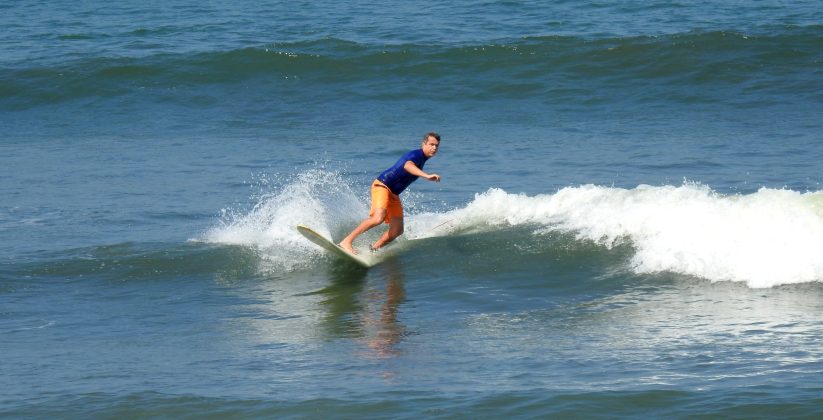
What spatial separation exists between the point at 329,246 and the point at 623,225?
312cm

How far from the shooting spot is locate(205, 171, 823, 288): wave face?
11266 mm

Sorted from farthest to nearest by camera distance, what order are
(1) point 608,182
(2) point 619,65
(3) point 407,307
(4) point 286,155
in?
(2) point 619,65, (4) point 286,155, (1) point 608,182, (3) point 407,307

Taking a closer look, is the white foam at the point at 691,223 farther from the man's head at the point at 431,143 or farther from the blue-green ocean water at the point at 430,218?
the man's head at the point at 431,143

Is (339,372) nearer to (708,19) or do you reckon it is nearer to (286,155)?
(286,155)

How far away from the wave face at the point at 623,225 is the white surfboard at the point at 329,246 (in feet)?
1.18

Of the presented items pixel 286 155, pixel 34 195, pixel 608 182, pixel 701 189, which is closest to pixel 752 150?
pixel 608 182

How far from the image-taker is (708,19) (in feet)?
89.2

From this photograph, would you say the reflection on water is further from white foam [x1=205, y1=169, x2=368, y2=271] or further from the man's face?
the man's face

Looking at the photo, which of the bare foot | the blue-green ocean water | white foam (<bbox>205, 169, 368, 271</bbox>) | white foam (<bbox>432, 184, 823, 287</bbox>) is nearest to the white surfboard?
the bare foot

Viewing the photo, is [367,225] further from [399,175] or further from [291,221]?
[291,221]

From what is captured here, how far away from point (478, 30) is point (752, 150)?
11.3 meters

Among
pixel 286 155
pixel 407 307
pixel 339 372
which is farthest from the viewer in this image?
pixel 286 155

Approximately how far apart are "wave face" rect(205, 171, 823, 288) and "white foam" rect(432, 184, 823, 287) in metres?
0.01

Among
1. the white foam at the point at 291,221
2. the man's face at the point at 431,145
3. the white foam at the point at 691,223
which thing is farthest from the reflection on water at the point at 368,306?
the white foam at the point at 691,223
